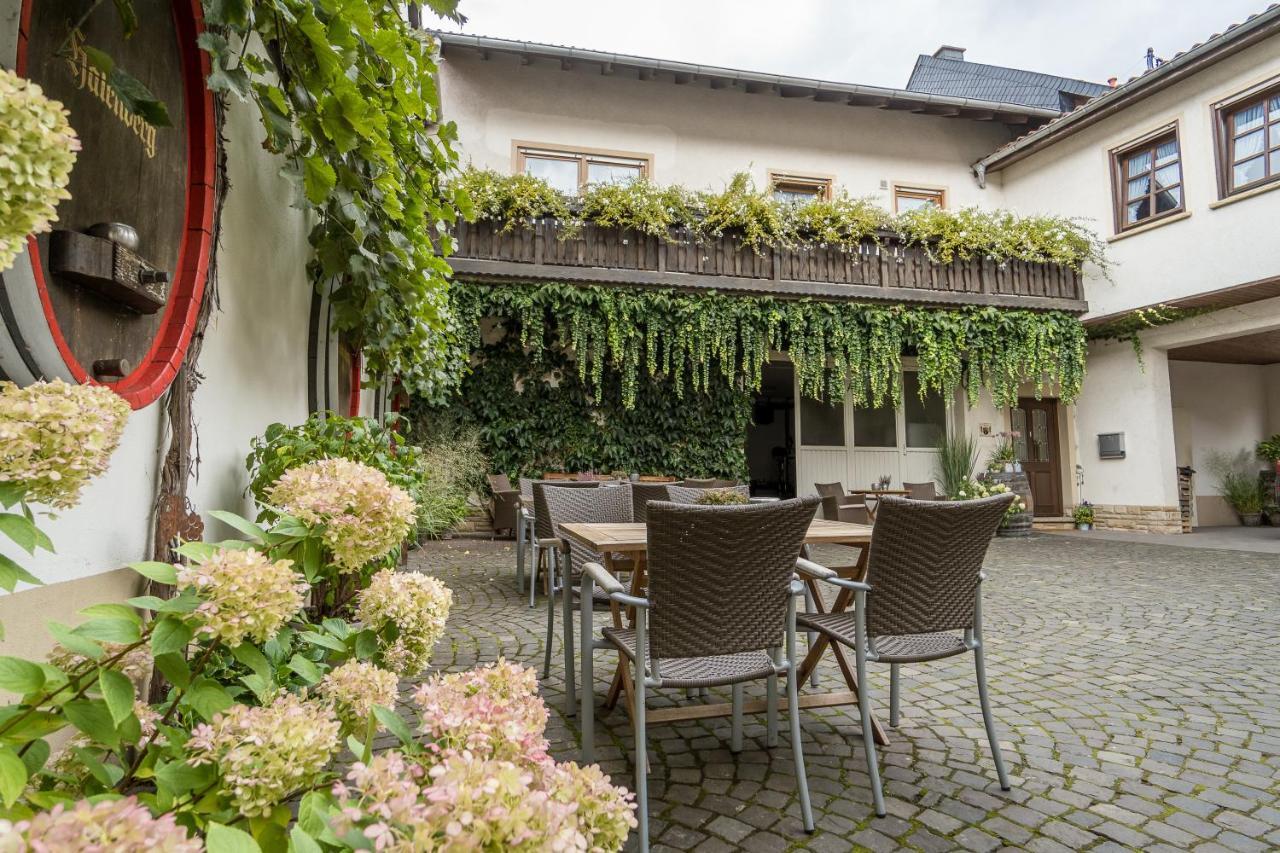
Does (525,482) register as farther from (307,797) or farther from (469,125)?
(469,125)

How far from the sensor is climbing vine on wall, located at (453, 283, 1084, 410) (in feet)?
27.5

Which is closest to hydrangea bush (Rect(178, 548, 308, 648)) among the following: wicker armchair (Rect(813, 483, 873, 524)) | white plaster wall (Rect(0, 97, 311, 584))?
white plaster wall (Rect(0, 97, 311, 584))

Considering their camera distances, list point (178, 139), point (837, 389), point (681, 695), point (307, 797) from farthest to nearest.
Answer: point (837, 389) → point (681, 695) → point (178, 139) → point (307, 797)

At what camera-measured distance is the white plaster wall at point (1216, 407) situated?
12.2 meters

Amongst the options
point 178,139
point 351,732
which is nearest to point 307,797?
point 351,732

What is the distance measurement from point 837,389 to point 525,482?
17.2 ft

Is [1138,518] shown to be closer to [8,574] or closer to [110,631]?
[110,631]

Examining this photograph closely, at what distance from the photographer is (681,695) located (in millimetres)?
3057

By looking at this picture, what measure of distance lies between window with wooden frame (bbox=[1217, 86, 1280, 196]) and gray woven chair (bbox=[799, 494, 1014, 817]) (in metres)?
9.31

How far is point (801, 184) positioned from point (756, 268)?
3107 mm

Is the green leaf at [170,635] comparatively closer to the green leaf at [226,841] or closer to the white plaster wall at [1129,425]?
the green leaf at [226,841]

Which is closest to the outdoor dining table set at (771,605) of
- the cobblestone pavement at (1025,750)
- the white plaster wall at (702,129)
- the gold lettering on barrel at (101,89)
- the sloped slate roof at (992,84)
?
the cobblestone pavement at (1025,750)

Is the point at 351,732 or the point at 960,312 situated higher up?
the point at 960,312

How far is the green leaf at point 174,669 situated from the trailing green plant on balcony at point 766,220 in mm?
7368
